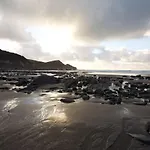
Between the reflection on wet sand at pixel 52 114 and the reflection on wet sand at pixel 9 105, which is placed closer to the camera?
the reflection on wet sand at pixel 52 114

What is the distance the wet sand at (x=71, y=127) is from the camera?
261 inches

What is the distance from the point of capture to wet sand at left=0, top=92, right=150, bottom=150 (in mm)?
6621

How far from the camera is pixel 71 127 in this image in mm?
8359

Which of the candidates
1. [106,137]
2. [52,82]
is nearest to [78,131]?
[106,137]

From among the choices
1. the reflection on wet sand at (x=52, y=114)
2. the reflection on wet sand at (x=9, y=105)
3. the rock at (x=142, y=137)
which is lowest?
the reflection on wet sand at (x=9, y=105)

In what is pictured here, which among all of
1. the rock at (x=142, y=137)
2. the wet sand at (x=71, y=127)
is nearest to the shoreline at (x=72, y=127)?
the wet sand at (x=71, y=127)

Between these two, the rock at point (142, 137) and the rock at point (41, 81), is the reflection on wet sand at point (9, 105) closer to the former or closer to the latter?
the rock at point (142, 137)

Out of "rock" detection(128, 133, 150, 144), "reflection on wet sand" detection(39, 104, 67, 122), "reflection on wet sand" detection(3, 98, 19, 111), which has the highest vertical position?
"rock" detection(128, 133, 150, 144)

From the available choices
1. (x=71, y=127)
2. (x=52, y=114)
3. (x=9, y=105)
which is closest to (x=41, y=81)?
(x=9, y=105)

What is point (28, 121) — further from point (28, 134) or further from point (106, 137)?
point (106, 137)

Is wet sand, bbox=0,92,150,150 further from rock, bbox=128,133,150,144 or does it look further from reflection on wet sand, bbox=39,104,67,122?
rock, bbox=128,133,150,144

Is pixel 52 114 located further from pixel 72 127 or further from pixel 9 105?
pixel 9 105

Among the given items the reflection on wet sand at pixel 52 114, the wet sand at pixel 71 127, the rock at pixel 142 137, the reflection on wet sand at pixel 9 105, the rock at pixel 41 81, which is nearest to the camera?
the wet sand at pixel 71 127

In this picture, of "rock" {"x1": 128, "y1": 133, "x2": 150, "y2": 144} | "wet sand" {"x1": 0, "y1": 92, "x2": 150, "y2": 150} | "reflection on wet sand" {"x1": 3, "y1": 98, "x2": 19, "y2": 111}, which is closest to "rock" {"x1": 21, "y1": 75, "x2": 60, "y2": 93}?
"reflection on wet sand" {"x1": 3, "y1": 98, "x2": 19, "y2": 111}
